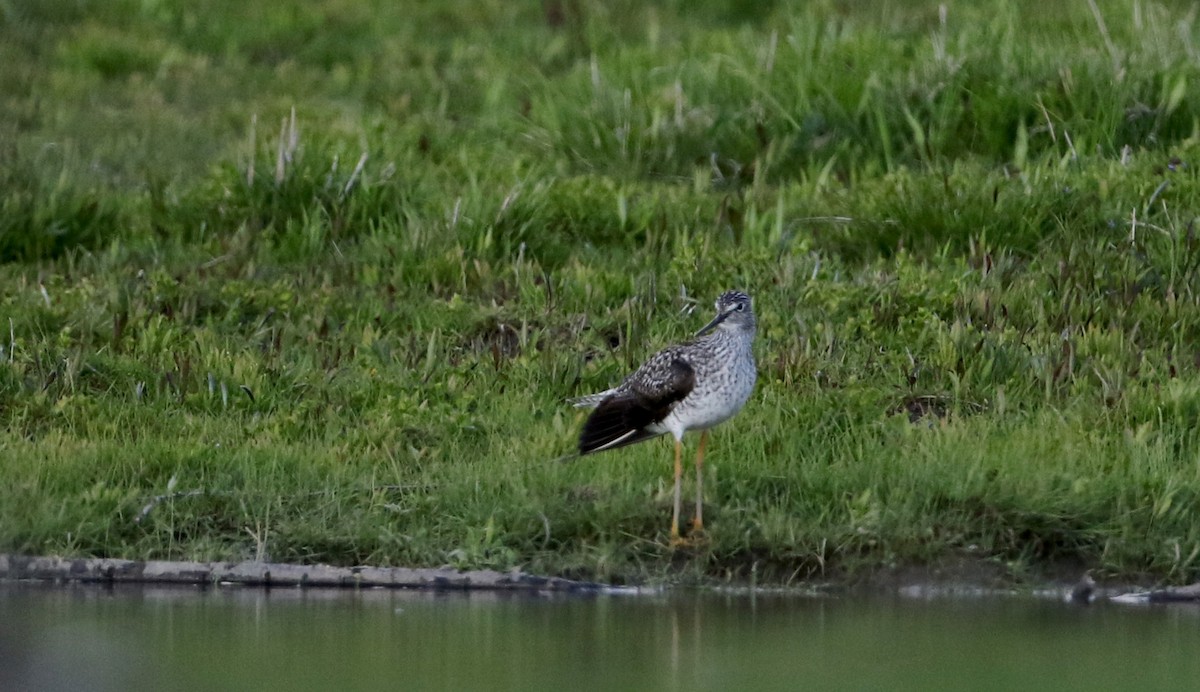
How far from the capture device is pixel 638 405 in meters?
7.37

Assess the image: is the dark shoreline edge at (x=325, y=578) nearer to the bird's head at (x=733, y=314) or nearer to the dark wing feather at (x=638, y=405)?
the dark wing feather at (x=638, y=405)

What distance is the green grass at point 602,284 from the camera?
7.18 meters

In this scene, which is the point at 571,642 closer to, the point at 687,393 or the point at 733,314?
the point at 687,393

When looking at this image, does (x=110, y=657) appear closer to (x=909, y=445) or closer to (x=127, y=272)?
(x=909, y=445)

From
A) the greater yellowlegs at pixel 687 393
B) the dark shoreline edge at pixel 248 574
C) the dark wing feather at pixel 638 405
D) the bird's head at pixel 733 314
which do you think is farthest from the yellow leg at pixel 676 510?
the bird's head at pixel 733 314

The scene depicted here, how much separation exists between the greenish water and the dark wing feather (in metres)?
0.77

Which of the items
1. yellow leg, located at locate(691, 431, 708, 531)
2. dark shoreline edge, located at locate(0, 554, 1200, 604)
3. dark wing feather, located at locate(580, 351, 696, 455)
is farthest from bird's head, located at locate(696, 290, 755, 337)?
dark shoreline edge, located at locate(0, 554, 1200, 604)

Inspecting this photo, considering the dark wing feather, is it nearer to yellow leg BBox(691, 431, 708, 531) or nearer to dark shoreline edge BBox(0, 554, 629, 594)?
yellow leg BBox(691, 431, 708, 531)

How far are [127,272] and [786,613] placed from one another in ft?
15.3

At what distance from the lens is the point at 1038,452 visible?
7.49 metres

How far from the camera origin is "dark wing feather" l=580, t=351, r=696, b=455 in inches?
286

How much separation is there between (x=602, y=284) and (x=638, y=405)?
7.56 ft

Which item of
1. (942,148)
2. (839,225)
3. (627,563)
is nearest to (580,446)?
(627,563)

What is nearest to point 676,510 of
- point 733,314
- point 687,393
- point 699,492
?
point 699,492
